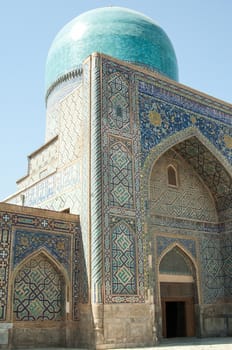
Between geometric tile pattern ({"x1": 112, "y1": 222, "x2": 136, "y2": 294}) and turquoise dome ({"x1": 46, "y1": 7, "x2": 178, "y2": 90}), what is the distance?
6.06m

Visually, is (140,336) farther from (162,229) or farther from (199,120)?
(199,120)

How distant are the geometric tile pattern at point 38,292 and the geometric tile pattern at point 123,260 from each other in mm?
956

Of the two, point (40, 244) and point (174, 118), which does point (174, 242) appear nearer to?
point (174, 118)

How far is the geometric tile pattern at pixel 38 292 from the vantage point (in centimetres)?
709

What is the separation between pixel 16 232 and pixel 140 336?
9.02 feet

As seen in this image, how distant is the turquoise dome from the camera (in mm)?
12469

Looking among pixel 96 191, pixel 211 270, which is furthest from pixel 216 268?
pixel 96 191

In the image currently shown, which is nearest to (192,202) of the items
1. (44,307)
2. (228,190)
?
(228,190)

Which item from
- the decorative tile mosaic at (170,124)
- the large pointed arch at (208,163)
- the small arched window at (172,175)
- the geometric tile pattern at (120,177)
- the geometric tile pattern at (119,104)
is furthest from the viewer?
the small arched window at (172,175)

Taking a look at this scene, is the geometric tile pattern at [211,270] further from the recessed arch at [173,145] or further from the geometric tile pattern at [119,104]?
the geometric tile pattern at [119,104]

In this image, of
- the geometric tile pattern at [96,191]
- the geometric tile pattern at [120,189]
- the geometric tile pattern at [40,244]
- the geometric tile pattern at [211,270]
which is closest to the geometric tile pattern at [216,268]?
the geometric tile pattern at [211,270]

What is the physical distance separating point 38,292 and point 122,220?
1.91m

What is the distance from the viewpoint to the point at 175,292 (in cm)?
Result: 927

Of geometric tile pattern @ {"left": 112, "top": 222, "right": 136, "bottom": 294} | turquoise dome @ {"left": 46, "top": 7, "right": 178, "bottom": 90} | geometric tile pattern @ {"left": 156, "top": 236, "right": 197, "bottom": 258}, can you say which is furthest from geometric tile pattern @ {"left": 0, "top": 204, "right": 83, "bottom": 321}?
turquoise dome @ {"left": 46, "top": 7, "right": 178, "bottom": 90}
